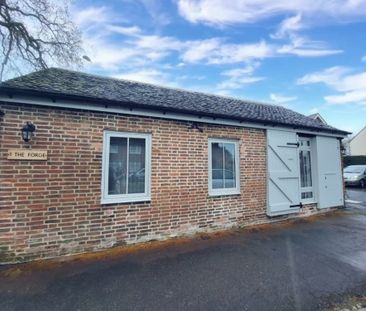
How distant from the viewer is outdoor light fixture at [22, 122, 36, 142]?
4.29m

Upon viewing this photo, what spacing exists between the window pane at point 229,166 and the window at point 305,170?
3541 mm

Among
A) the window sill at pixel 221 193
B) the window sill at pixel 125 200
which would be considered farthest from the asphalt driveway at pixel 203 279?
the window sill at pixel 221 193

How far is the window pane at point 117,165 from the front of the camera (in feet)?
17.1

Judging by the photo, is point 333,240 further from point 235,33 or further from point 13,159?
point 235,33

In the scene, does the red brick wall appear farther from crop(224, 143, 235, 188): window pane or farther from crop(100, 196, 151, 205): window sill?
Answer: crop(224, 143, 235, 188): window pane

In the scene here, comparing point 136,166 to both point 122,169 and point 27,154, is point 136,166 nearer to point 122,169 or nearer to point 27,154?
point 122,169

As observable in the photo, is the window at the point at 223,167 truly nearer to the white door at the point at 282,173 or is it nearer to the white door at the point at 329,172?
the white door at the point at 282,173

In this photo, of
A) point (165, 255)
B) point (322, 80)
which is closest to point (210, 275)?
point (165, 255)

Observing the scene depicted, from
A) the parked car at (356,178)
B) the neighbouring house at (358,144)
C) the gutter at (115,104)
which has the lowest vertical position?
the parked car at (356,178)

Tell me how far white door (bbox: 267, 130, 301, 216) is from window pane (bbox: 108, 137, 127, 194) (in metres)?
4.71

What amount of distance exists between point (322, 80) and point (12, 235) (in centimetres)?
1804

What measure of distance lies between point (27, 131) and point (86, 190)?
5.36 feet

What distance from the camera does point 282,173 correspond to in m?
7.55

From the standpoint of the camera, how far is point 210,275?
3756 mm
